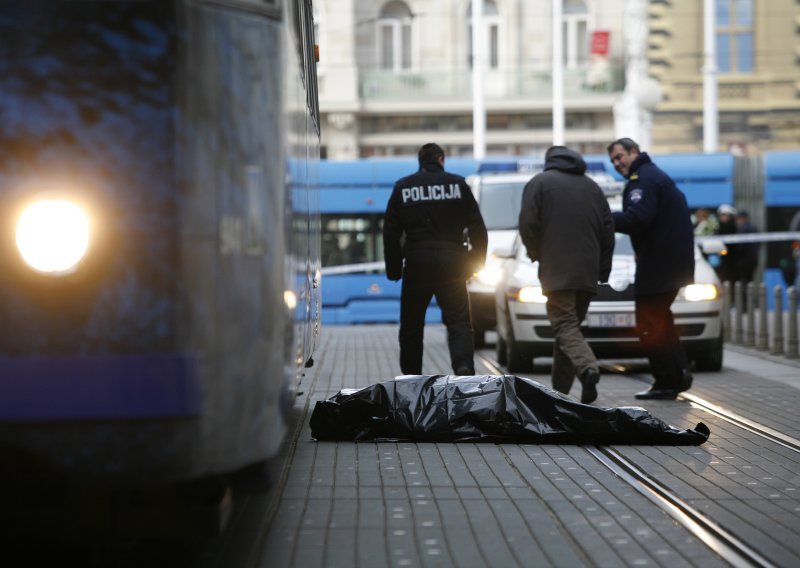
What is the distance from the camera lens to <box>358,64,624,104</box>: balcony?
43969 mm

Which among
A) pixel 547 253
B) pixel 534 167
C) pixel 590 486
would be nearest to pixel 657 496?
pixel 590 486

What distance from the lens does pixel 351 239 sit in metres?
27.0

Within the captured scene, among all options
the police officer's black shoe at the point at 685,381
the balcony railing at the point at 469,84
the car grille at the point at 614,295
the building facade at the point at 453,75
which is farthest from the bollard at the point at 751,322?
the balcony railing at the point at 469,84

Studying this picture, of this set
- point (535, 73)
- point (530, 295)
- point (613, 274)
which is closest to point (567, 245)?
point (530, 295)

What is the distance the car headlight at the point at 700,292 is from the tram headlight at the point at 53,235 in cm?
1026

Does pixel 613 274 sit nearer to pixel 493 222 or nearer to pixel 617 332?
pixel 617 332

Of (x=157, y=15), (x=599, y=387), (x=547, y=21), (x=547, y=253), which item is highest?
(x=547, y=21)

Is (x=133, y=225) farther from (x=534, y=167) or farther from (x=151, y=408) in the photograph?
(x=534, y=167)

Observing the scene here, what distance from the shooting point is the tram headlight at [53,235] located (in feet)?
12.6

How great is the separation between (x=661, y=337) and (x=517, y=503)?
4.55m

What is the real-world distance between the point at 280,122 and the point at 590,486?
2994mm

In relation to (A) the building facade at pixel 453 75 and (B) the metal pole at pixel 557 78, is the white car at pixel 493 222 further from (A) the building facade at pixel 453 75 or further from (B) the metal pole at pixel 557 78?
(A) the building facade at pixel 453 75

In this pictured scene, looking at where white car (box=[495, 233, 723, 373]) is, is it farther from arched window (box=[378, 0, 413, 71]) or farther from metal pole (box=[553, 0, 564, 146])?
arched window (box=[378, 0, 413, 71])

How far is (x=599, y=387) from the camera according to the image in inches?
471
